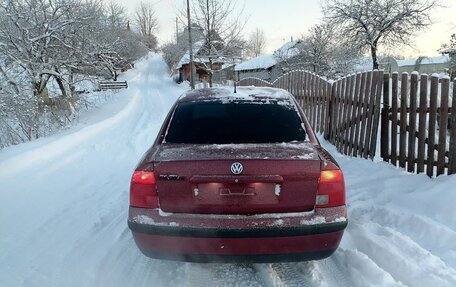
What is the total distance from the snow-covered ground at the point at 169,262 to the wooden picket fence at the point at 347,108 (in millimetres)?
687

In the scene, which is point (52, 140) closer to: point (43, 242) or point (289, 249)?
point (43, 242)

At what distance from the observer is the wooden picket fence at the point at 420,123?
4.98m

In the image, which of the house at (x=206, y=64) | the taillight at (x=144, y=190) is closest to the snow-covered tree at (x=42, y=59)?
the house at (x=206, y=64)


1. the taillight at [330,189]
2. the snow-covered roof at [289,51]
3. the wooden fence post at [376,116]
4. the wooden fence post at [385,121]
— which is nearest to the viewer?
the taillight at [330,189]

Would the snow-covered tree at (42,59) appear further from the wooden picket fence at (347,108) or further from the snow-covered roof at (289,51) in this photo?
the snow-covered roof at (289,51)

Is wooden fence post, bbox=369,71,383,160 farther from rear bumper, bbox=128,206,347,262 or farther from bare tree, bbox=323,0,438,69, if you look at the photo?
bare tree, bbox=323,0,438,69

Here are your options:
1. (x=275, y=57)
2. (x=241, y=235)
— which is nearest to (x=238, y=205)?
(x=241, y=235)

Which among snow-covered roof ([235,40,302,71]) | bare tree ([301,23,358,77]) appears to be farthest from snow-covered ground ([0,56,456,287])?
snow-covered roof ([235,40,302,71])

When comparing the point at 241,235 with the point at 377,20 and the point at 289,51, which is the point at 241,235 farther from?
the point at 289,51

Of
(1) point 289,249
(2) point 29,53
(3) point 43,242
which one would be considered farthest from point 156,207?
(2) point 29,53

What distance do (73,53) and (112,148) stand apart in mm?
9610

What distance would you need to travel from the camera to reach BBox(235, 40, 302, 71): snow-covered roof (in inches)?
1416

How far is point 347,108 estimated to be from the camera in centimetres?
765

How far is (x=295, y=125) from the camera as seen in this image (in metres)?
3.38
